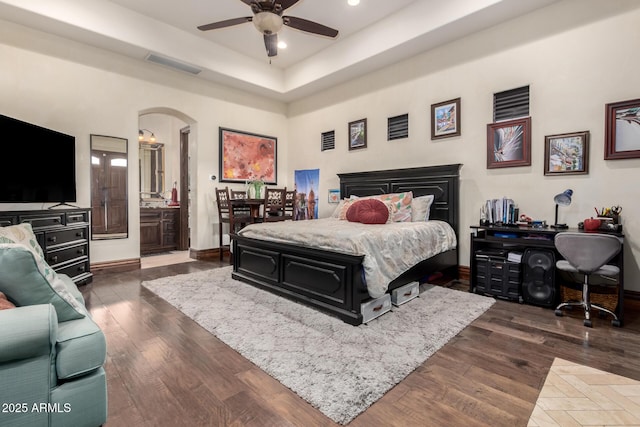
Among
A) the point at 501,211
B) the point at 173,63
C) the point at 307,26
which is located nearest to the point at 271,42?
the point at 307,26

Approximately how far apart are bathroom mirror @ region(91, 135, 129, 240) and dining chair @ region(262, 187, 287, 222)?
2.12 metres

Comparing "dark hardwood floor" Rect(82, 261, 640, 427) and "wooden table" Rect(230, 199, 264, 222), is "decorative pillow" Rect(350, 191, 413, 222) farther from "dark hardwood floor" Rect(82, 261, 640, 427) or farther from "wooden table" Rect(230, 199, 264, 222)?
"wooden table" Rect(230, 199, 264, 222)

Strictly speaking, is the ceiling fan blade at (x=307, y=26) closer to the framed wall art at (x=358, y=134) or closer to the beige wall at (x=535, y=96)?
the beige wall at (x=535, y=96)

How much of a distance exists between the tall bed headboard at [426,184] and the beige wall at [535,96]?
16cm

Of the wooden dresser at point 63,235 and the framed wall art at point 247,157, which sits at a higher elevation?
the framed wall art at point 247,157

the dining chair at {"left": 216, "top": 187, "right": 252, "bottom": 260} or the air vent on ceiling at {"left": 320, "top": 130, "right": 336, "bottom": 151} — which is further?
the air vent on ceiling at {"left": 320, "top": 130, "right": 336, "bottom": 151}

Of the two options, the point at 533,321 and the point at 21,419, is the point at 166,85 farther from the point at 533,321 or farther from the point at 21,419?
the point at 533,321

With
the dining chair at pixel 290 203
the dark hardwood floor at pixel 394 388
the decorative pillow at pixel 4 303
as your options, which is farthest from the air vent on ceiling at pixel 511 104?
the decorative pillow at pixel 4 303

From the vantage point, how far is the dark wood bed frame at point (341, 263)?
2641mm

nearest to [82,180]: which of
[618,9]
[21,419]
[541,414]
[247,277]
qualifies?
[247,277]

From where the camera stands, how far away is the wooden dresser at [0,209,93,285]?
3127 mm

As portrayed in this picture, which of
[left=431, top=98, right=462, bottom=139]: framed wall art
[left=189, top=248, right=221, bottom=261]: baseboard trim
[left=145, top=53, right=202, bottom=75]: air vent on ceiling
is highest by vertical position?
[left=145, top=53, right=202, bottom=75]: air vent on ceiling

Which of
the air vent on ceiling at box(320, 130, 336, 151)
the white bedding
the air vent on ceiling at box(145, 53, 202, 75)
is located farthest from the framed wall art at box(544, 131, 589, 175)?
the air vent on ceiling at box(145, 53, 202, 75)

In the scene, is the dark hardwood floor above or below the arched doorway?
below
